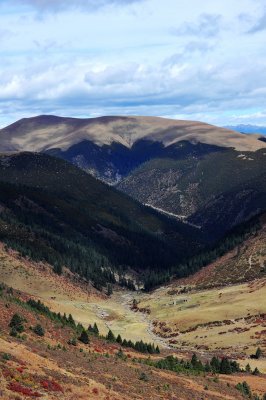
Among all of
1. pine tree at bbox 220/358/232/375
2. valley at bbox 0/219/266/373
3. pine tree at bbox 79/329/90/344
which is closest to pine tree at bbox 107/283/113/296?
valley at bbox 0/219/266/373

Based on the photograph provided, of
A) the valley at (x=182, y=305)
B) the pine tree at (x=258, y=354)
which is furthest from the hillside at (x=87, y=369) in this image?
the valley at (x=182, y=305)

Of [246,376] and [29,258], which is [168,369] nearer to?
[246,376]

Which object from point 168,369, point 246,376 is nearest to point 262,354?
point 246,376

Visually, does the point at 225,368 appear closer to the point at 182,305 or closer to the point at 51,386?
the point at 51,386

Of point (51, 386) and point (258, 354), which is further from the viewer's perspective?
point (258, 354)

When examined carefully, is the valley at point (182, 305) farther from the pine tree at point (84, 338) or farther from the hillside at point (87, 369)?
the pine tree at point (84, 338)

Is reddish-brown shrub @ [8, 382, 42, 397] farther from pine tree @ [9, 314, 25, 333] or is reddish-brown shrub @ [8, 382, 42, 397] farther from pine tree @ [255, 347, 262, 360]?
pine tree @ [255, 347, 262, 360]

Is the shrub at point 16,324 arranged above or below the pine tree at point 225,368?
above

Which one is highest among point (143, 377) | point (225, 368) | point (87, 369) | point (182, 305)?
point (87, 369)

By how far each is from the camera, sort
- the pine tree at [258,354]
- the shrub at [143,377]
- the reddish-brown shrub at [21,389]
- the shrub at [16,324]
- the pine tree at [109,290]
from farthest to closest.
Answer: the pine tree at [109,290], the pine tree at [258,354], the shrub at [16,324], the shrub at [143,377], the reddish-brown shrub at [21,389]

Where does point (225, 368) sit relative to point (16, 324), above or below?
below

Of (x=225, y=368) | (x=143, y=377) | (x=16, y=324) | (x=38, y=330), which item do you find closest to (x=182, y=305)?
(x=225, y=368)
